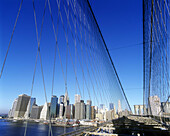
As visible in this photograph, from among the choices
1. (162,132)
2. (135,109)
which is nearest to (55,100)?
(162,132)

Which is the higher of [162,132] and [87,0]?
[87,0]

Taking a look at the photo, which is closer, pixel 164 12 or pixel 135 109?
pixel 164 12

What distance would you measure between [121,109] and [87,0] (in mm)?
25446

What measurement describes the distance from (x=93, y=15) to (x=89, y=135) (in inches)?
341

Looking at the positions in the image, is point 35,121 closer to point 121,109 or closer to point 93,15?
point 121,109

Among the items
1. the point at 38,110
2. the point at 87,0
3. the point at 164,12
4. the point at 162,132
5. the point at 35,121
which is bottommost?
the point at 35,121

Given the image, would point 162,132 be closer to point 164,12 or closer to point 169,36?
point 169,36

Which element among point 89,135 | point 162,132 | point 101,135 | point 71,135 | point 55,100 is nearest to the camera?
point 71,135

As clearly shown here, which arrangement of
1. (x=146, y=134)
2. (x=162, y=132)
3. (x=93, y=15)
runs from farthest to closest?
1. (x=93, y=15)
2. (x=146, y=134)
3. (x=162, y=132)

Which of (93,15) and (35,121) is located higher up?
(93,15)

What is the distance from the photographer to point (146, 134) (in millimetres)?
6875

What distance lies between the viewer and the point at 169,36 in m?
3.97

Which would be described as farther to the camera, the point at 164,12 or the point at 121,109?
the point at 121,109

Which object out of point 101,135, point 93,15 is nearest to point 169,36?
point 101,135
